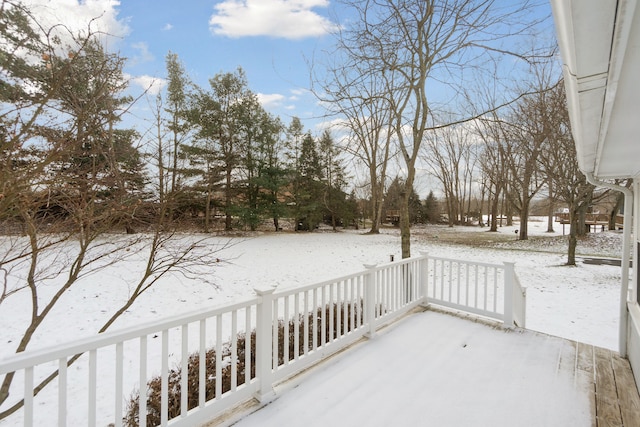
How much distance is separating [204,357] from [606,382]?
11.2 feet

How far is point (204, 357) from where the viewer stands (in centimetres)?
214

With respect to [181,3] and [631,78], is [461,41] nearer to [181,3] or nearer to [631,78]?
[181,3]

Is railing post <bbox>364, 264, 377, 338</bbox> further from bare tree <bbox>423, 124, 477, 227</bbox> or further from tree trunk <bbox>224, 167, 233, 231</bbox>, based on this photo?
bare tree <bbox>423, 124, 477, 227</bbox>

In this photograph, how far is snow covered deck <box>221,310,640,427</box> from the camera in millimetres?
2242

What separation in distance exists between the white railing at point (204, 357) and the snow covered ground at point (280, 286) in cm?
80

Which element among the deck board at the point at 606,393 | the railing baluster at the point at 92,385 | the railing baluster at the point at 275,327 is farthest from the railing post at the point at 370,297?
the railing baluster at the point at 92,385

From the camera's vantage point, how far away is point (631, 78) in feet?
3.50

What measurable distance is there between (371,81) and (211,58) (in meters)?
3.33

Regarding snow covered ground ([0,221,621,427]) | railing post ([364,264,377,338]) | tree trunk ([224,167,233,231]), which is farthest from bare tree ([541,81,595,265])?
tree trunk ([224,167,233,231])

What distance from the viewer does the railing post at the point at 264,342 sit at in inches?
95.5

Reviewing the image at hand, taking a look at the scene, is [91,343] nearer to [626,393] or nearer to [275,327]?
[275,327]

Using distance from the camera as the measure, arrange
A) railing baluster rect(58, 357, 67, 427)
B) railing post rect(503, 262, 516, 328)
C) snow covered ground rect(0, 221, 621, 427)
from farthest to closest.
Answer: snow covered ground rect(0, 221, 621, 427) → railing post rect(503, 262, 516, 328) → railing baluster rect(58, 357, 67, 427)

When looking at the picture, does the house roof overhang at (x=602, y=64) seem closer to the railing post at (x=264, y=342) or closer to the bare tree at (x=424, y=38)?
the railing post at (x=264, y=342)

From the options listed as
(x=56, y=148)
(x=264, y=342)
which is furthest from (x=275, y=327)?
(x=56, y=148)
